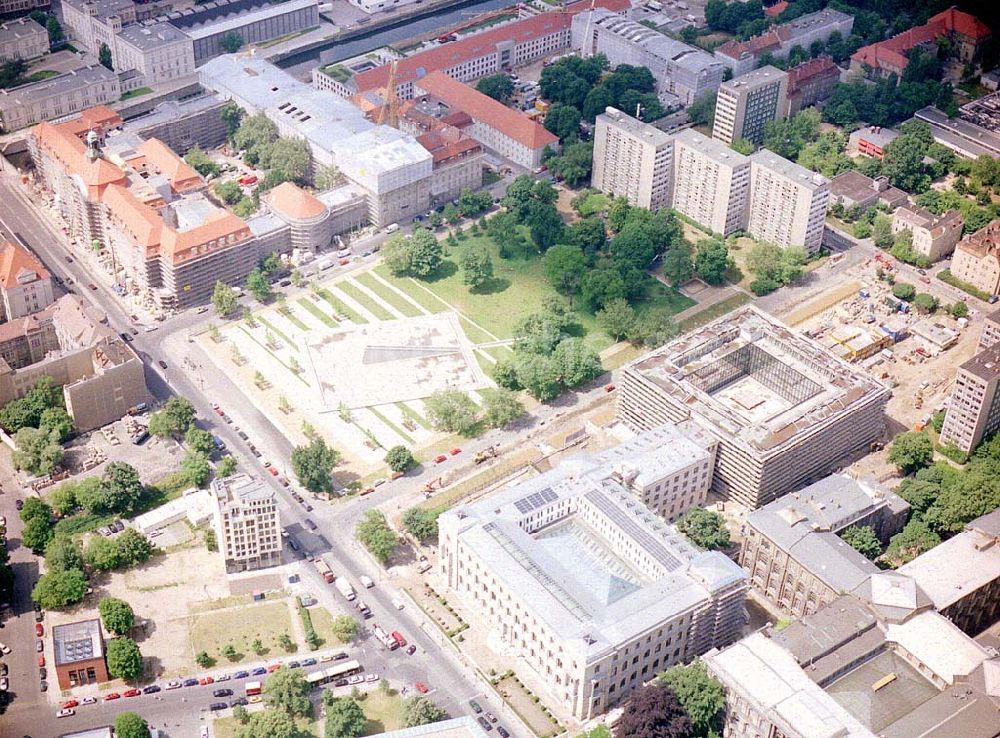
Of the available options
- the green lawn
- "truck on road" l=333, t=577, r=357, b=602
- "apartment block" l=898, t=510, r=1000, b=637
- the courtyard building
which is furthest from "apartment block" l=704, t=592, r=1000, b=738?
the courtyard building

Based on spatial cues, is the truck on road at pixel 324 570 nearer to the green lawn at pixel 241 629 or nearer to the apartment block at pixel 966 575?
the green lawn at pixel 241 629

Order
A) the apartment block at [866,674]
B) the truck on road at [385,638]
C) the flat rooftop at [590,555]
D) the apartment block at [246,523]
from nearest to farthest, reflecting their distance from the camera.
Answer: the apartment block at [866,674], the flat rooftop at [590,555], the truck on road at [385,638], the apartment block at [246,523]

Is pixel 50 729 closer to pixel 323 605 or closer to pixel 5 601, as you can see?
pixel 5 601

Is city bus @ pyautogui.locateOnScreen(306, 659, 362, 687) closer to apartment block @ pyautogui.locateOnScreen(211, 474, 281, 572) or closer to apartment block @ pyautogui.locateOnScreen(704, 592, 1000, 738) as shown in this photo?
apartment block @ pyautogui.locateOnScreen(211, 474, 281, 572)

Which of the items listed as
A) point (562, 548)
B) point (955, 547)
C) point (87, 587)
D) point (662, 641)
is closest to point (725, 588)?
point (662, 641)

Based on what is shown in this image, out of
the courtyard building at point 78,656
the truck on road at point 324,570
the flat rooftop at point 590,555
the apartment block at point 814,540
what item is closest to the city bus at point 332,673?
the truck on road at point 324,570

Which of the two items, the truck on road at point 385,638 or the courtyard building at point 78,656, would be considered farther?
the truck on road at point 385,638
